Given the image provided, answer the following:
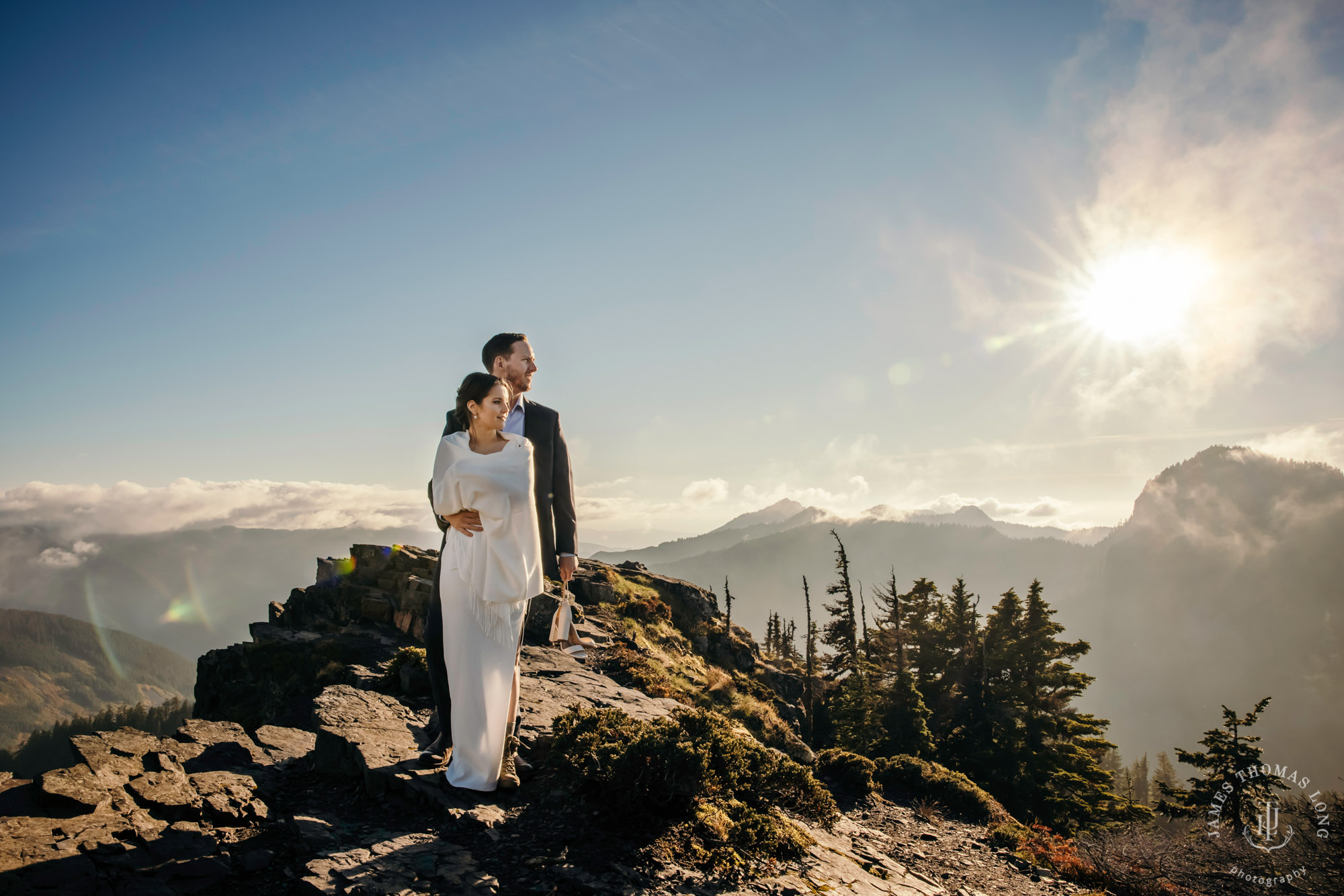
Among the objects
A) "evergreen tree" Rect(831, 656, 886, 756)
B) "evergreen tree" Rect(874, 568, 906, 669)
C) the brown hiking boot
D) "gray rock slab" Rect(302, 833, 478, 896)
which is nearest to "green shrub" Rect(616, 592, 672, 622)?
"evergreen tree" Rect(831, 656, 886, 756)

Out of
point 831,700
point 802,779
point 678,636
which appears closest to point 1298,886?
point 802,779

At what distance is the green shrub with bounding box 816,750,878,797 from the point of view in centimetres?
946

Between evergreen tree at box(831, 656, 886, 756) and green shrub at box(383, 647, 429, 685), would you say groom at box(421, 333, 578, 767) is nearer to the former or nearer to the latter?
green shrub at box(383, 647, 429, 685)

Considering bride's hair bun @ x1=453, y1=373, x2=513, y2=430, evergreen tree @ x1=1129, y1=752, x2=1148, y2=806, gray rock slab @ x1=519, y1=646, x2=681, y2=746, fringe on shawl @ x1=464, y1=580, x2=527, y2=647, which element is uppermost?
bride's hair bun @ x1=453, y1=373, x2=513, y2=430

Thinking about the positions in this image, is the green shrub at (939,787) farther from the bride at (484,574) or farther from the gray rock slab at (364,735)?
the gray rock slab at (364,735)

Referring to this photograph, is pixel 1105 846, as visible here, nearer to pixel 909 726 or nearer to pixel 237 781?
pixel 237 781

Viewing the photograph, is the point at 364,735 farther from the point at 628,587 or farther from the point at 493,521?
the point at 628,587

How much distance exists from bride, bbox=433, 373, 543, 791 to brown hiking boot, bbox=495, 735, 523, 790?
2 centimetres

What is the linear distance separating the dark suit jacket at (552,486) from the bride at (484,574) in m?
0.64

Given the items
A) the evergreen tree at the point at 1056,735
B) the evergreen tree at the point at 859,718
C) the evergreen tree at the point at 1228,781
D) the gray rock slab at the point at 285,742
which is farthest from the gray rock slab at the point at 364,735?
the evergreen tree at the point at 1228,781

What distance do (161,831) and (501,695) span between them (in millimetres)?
2373

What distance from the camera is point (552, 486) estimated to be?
575 centimetres

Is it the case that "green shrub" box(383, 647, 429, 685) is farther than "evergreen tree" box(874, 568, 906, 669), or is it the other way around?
"evergreen tree" box(874, 568, 906, 669)

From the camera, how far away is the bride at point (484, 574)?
187 inches
